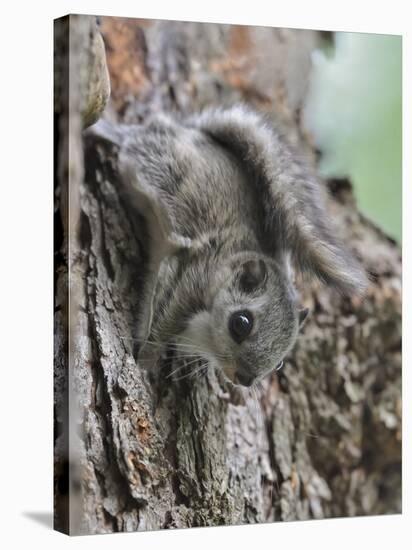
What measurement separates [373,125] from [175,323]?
1515mm

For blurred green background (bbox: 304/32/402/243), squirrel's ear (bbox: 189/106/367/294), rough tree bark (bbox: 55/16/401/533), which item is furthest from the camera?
blurred green background (bbox: 304/32/402/243)

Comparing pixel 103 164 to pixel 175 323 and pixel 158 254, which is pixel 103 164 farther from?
pixel 175 323

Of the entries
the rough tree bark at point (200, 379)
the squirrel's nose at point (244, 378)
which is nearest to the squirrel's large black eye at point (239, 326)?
the squirrel's nose at point (244, 378)

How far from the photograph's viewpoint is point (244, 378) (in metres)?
4.71

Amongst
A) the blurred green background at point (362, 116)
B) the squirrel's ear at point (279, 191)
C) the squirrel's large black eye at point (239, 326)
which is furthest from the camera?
the blurred green background at point (362, 116)

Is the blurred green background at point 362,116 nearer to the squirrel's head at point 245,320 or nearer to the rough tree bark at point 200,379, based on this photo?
the rough tree bark at point 200,379

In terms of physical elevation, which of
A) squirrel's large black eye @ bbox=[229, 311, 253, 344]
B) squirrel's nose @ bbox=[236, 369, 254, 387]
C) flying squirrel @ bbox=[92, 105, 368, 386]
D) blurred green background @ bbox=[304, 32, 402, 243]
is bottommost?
squirrel's nose @ bbox=[236, 369, 254, 387]

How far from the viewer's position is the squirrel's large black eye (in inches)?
182

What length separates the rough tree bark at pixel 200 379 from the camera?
4.51 meters

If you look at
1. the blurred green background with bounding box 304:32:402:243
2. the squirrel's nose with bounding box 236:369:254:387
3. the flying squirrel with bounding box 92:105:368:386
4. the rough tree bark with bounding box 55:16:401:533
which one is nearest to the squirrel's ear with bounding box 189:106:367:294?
the flying squirrel with bounding box 92:105:368:386

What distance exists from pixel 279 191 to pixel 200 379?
914 millimetres

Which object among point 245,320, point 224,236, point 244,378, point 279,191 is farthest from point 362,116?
point 244,378

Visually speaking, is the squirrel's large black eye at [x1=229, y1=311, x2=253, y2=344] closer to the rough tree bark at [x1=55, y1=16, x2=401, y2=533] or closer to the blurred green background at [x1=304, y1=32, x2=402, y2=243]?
the rough tree bark at [x1=55, y1=16, x2=401, y2=533]

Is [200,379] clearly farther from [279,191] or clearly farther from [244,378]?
[279,191]
